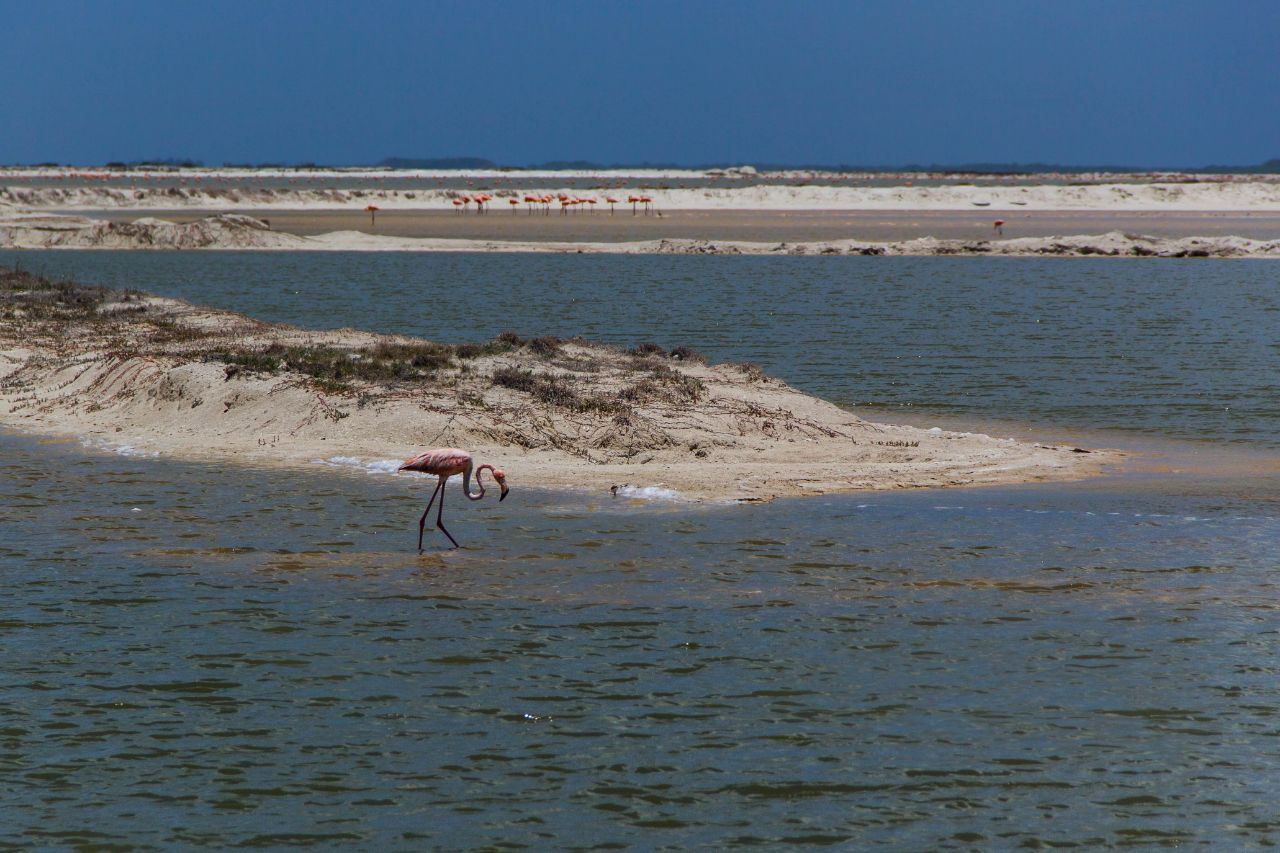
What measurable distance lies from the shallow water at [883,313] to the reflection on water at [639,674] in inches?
329

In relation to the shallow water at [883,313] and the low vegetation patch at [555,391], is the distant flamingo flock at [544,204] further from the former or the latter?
the low vegetation patch at [555,391]

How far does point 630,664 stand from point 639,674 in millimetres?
224

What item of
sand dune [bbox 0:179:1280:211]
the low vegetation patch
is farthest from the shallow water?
sand dune [bbox 0:179:1280:211]

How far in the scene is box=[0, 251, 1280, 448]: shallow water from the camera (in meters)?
24.0

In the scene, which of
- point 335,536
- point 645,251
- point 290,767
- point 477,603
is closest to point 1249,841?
point 290,767

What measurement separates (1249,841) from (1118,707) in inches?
76.3

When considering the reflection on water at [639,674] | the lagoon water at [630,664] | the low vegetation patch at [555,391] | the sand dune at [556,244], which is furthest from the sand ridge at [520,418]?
the sand dune at [556,244]

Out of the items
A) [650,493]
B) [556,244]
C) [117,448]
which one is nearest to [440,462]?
[650,493]

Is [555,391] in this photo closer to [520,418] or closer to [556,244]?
[520,418]

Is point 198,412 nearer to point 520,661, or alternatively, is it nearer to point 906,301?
point 520,661

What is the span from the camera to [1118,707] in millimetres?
9805

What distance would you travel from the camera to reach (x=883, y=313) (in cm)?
3750

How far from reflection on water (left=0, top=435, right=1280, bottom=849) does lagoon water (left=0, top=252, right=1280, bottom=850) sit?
32 millimetres

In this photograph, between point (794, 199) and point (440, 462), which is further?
point (794, 199)
